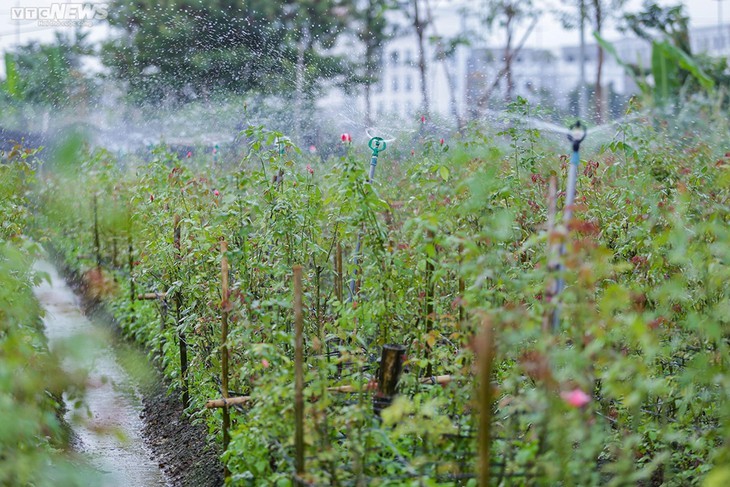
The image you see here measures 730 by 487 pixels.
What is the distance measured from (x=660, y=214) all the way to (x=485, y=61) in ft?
46.2

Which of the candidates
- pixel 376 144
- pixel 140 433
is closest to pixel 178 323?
pixel 140 433

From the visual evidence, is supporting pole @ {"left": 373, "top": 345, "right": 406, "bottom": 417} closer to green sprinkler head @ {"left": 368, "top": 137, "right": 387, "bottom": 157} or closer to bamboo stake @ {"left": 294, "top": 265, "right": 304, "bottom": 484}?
bamboo stake @ {"left": 294, "top": 265, "right": 304, "bottom": 484}

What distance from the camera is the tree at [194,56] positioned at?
9.12 metres

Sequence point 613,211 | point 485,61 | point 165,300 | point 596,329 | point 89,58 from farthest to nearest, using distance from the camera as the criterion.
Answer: point 485,61 < point 89,58 < point 165,300 < point 613,211 < point 596,329

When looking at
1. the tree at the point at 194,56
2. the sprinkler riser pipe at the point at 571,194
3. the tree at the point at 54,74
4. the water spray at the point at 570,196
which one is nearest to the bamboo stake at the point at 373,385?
the water spray at the point at 570,196

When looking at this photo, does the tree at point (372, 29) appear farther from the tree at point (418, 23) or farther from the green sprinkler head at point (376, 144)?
the green sprinkler head at point (376, 144)

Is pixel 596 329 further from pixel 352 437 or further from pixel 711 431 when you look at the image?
pixel 711 431

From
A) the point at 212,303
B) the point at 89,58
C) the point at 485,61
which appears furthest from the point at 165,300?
the point at 485,61

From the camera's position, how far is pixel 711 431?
2.86 metres
